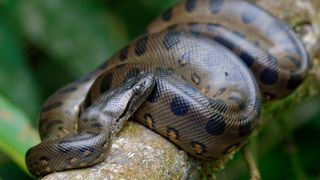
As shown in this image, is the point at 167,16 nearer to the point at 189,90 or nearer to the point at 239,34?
the point at 239,34

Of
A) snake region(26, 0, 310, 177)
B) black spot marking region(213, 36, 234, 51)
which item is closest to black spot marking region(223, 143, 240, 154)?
snake region(26, 0, 310, 177)

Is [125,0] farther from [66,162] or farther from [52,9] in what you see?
[66,162]

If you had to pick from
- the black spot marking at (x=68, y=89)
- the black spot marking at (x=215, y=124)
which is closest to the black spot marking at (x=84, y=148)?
the black spot marking at (x=215, y=124)

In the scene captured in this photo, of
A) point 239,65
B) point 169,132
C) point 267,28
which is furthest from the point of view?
point 267,28

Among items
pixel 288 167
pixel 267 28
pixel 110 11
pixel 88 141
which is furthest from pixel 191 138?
pixel 110 11

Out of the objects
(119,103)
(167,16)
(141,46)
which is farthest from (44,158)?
(167,16)

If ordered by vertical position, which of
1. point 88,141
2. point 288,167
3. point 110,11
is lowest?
point 288,167
